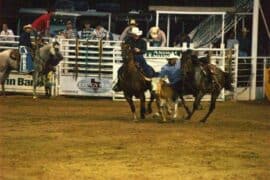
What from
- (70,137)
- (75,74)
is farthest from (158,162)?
(75,74)

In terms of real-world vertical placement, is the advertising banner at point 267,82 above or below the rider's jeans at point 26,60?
below

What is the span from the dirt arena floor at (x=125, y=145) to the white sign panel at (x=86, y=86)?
361cm

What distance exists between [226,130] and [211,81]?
1632mm

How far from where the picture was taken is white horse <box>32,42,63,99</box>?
20984 millimetres

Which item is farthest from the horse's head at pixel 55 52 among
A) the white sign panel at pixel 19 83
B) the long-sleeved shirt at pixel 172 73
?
the long-sleeved shirt at pixel 172 73

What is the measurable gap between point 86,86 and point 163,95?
7.39 meters

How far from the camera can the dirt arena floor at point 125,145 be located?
939cm

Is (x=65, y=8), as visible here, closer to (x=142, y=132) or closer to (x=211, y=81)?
(x=211, y=81)

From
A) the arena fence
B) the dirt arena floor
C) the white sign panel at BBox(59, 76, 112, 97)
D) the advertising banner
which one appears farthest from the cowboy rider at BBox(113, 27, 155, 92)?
the advertising banner

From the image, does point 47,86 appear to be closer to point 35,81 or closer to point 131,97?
point 35,81

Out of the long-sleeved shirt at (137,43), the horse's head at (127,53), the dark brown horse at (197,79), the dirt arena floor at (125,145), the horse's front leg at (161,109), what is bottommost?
the dirt arena floor at (125,145)

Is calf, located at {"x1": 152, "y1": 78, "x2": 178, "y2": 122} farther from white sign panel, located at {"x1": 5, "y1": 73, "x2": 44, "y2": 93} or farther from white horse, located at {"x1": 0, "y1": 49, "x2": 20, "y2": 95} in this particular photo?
white sign panel, located at {"x1": 5, "y1": 73, "x2": 44, "y2": 93}

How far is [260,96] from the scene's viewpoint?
75.6 feet

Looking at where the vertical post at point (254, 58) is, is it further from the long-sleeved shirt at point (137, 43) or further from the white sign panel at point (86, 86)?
the long-sleeved shirt at point (137, 43)
